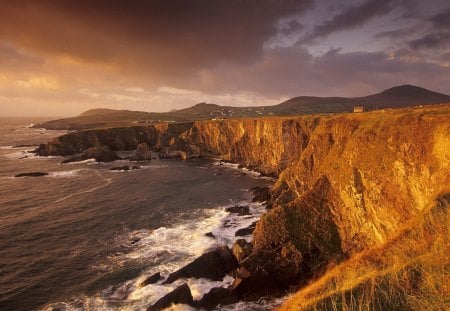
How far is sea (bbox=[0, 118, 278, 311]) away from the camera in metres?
32.1

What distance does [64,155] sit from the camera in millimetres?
122438

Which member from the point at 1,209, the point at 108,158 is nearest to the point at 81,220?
the point at 1,209

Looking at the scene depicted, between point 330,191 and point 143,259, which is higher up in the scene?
point 330,191

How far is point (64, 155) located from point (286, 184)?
315ft

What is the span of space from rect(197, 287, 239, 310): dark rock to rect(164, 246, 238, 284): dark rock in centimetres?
330

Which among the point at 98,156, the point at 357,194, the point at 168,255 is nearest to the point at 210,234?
the point at 168,255

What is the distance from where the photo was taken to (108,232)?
47.1m

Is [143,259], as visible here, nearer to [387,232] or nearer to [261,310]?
[261,310]

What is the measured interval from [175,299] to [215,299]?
362 cm

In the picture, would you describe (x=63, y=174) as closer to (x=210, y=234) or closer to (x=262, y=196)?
(x=262, y=196)

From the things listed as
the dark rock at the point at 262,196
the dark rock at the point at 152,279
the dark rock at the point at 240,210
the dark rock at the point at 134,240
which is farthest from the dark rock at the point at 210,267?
the dark rock at the point at 262,196

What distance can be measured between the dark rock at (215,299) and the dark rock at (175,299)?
1084 mm

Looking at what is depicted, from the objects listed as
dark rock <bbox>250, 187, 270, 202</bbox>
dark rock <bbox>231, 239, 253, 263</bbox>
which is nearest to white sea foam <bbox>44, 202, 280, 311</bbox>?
dark rock <bbox>250, 187, 270, 202</bbox>

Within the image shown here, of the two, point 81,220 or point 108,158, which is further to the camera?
point 108,158
